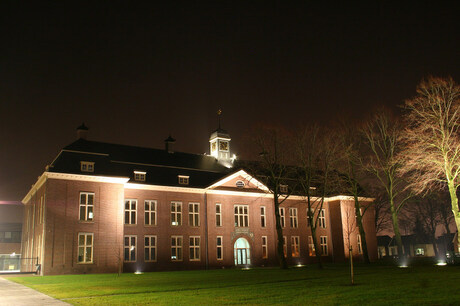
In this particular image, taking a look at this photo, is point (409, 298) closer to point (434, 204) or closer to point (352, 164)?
point (352, 164)

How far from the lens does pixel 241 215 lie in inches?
1769

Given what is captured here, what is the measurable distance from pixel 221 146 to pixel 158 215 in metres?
14.7

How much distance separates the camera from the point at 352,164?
1531 inches

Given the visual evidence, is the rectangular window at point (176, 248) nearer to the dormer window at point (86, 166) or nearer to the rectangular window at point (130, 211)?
the rectangular window at point (130, 211)

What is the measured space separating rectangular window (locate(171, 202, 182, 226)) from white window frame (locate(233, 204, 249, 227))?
20.3 feet

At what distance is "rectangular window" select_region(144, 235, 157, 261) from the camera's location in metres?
38.8

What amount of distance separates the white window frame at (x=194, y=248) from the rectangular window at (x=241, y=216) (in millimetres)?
4698

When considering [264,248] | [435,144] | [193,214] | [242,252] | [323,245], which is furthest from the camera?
[323,245]

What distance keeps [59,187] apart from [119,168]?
6.09m

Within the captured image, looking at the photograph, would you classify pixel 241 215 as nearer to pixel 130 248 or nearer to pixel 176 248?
pixel 176 248

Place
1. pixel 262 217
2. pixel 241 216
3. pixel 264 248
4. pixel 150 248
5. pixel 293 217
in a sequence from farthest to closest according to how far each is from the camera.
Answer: pixel 293 217
pixel 262 217
pixel 264 248
pixel 241 216
pixel 150 248

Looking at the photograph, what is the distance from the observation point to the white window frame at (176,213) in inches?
1617

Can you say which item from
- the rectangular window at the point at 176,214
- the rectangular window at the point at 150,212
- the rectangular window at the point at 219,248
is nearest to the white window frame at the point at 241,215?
the rectangular window at the point at 219,248

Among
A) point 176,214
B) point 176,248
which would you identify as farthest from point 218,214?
point 176,248
